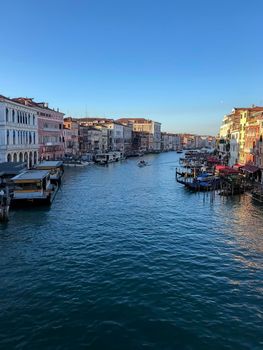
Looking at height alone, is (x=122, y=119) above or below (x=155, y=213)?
above

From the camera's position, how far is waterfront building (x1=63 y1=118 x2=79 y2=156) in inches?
3639

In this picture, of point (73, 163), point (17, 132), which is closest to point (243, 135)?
point (17, 132)

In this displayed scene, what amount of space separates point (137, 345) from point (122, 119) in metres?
173

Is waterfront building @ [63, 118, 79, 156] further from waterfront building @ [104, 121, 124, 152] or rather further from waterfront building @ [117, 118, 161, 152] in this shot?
waterfront building @ [117, 118, 161, 152]

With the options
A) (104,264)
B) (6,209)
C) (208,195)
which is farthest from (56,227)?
(208,195)

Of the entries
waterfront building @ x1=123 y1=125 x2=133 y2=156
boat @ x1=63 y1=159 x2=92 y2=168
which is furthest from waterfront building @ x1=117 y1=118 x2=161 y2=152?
boat @ x1=63 y1=159 x2=92 y2=168

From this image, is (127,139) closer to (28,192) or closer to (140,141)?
(140,141)

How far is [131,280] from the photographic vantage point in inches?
607

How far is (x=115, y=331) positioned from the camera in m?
11.3

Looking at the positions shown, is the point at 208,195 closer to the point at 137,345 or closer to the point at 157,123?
the point at 137,345

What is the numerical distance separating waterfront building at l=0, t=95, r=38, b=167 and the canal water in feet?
73.4

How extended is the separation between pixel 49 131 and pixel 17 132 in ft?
80.0

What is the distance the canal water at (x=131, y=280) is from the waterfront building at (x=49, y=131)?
151 ft

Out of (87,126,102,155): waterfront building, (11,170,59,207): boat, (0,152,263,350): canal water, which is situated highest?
(87,126,102,155): waterfront building
